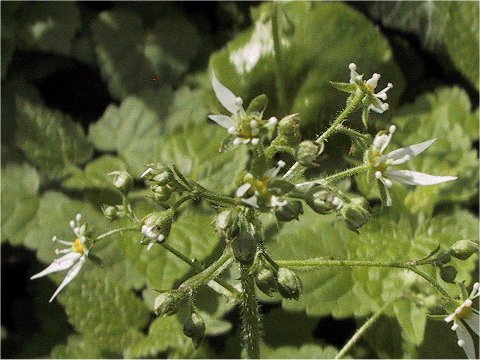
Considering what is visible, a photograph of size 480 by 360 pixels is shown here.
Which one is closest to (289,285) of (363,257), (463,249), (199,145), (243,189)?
(243,189)

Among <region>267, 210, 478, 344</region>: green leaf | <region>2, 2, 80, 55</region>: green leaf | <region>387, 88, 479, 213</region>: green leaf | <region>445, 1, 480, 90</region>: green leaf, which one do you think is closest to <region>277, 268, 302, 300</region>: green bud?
<region>267, 210, 478, 344</region>: green leaf

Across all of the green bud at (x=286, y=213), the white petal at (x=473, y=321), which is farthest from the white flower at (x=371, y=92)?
the white petal at (x=473, y=321)

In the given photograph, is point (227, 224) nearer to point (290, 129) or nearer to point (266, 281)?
point (266, 281)

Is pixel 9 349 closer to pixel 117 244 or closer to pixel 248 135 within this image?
pixel 117 244

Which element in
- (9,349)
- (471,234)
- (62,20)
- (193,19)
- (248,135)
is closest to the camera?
(248,135)

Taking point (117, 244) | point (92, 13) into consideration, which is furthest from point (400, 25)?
point (117, 244)

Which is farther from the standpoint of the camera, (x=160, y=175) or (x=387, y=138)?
(x=387, y=138)

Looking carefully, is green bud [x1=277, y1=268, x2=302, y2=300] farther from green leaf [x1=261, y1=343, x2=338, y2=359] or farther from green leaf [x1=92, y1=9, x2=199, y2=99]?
green leaf [x1=92, y1=9, x2=199, y2=99]
